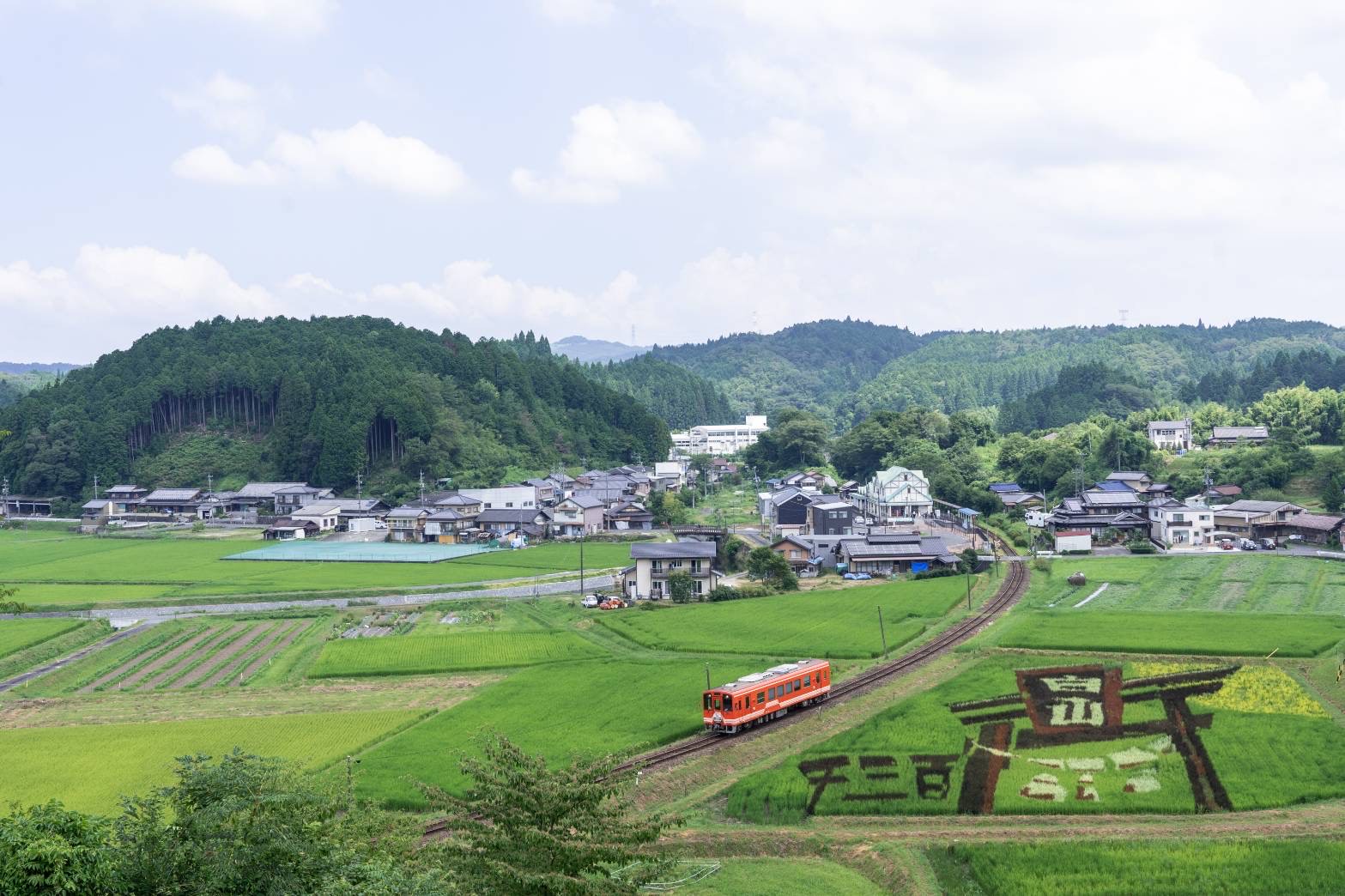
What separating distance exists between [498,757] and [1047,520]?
5449 centimetres

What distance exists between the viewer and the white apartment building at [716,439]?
135 m

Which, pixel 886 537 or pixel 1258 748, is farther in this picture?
pixel 886 537

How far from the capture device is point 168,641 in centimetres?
4072

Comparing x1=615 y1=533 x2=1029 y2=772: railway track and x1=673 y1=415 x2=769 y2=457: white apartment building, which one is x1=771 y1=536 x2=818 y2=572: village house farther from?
x1=673 y1=415 x2=769 y2=457: white apartment building

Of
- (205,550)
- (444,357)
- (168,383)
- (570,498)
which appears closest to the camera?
(205,550)

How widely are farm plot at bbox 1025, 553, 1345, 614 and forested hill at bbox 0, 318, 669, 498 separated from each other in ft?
183

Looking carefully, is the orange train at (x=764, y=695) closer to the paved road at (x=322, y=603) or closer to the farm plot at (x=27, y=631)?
the paved road at (x=322, y=603)

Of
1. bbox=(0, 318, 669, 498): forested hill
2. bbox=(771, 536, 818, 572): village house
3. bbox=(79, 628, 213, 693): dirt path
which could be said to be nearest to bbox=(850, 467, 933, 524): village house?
bbox=(771, 536, 818, 572): village house

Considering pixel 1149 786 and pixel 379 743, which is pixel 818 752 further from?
pixel 379 743

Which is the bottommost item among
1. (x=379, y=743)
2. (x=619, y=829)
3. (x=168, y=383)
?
(x=379, y=743)

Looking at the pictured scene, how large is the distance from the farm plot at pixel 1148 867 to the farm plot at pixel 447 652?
64.8 ft

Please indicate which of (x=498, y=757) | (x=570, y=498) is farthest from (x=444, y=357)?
→ (x=498, y=757)

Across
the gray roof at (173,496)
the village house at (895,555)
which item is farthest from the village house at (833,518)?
the gray roof at (173,496)

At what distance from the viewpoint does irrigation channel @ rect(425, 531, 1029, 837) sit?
24.0 m
